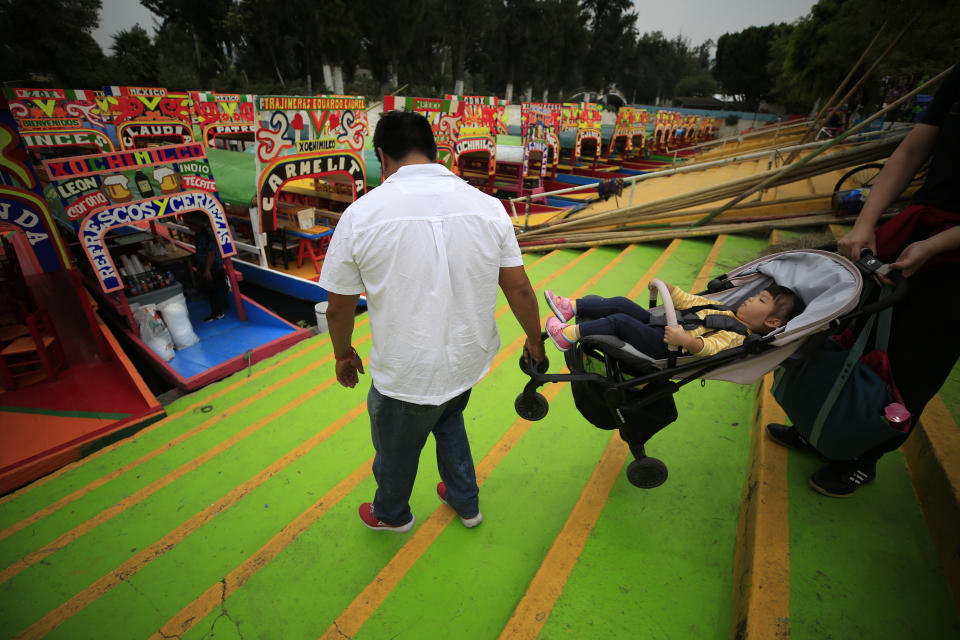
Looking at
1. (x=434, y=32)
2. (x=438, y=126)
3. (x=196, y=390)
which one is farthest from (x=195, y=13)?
(x=196, y=390)

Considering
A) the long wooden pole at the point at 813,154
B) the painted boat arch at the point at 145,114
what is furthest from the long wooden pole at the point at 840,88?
the painted boat arch at the point at 145,114

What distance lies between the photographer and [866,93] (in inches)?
642

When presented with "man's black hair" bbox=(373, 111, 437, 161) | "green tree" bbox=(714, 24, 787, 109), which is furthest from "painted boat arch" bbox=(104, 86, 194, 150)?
"green tree" bbox=(714, 24, 787, 109)

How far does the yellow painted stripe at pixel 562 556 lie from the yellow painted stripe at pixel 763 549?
0.59 meters

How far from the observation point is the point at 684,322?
6.28 ft

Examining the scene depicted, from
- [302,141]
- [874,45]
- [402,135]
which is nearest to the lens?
[402,135]

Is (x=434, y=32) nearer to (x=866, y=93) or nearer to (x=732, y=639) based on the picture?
(x=866, y=93)

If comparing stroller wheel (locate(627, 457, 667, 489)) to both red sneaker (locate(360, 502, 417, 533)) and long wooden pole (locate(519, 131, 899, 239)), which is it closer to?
red sneaker (locate(360, 502, 417, 533))

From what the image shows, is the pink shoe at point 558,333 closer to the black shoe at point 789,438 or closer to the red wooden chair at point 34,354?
the black shoe at point 789,438

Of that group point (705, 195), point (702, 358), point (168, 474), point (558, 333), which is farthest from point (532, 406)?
point (705, 195)

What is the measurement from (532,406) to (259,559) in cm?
154

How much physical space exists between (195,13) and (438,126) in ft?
107

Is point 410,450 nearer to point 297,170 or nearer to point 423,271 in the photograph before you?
point 423,271

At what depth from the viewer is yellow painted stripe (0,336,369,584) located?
2227mm
